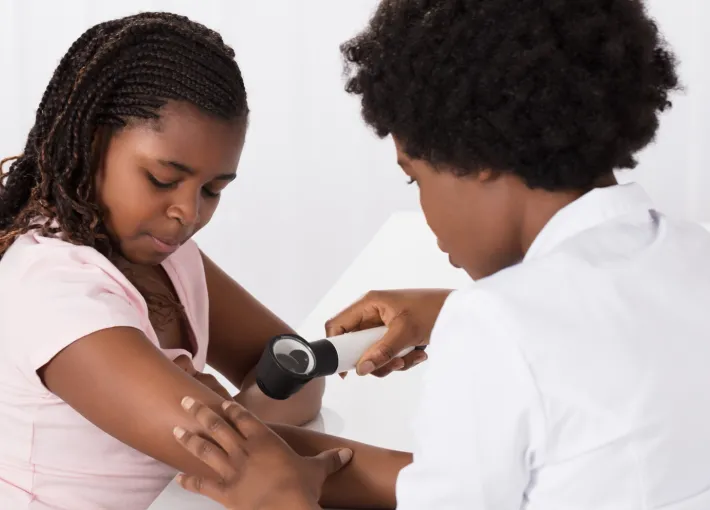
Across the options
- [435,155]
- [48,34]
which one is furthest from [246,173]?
[435,155]

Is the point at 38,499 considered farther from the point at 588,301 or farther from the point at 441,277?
the point at 441,277

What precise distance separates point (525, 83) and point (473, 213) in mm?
127

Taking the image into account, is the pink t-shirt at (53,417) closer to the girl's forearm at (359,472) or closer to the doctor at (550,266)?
the girl's forearm at (359,472)

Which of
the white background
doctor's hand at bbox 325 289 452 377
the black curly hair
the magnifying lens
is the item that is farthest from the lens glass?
the white background

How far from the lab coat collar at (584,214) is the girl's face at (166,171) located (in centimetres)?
39

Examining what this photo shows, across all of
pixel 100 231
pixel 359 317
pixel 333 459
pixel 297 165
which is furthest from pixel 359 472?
pixel 297 165

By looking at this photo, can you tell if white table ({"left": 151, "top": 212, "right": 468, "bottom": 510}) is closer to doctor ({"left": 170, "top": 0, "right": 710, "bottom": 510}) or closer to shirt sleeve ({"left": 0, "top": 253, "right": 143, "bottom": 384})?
shirt sleeve ({"left": 0, "top": 253, "right": 143, "bottom": 384})

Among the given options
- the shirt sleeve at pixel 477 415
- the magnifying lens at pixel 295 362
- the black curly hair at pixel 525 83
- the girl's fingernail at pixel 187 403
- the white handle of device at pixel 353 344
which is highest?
the black curly hair at pixel 525 83

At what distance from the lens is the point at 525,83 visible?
74 cm

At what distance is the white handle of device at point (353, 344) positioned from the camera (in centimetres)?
102

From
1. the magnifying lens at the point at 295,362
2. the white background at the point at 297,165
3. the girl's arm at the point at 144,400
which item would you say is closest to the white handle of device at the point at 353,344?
the magnifying lens at the point at 295,362

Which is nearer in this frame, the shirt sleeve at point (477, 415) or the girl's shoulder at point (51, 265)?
the shirt sleeve at point (477, 415)

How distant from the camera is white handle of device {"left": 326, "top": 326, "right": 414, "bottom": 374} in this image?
1017 mm

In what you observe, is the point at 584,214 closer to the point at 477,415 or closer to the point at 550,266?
the point at 550,266
